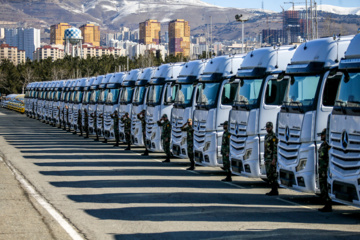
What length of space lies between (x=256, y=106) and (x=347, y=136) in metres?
4.83

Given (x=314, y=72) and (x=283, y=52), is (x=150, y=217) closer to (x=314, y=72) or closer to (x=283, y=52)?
(x=314, y=72)

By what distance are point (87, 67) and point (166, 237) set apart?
400 ft

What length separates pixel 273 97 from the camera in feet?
50.9

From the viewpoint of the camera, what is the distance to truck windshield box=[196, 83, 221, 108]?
18461mm

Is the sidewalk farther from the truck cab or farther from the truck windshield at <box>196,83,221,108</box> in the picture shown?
the truck cab

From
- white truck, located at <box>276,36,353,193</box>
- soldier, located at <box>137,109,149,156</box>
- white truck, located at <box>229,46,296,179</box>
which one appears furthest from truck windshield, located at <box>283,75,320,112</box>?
soldier, located at <box>137,109,149,156</box>

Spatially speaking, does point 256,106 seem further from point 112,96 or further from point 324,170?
point 112,96

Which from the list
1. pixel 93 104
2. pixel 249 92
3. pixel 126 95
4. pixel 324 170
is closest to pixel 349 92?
pixel 324 170

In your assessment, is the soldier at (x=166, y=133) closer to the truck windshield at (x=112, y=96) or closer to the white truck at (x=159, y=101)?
the white truck at (x=159, y=101)


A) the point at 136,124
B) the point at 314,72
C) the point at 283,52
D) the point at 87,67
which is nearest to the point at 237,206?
the point at 314,72

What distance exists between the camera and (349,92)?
11.2 m

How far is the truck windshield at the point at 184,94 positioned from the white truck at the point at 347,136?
946 cm

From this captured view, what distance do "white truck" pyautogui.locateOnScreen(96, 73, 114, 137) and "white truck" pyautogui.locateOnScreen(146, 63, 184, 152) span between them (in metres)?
7.97

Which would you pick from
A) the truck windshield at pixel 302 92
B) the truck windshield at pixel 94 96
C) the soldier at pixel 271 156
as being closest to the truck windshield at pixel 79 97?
the truck windshield at pixel 94 96
